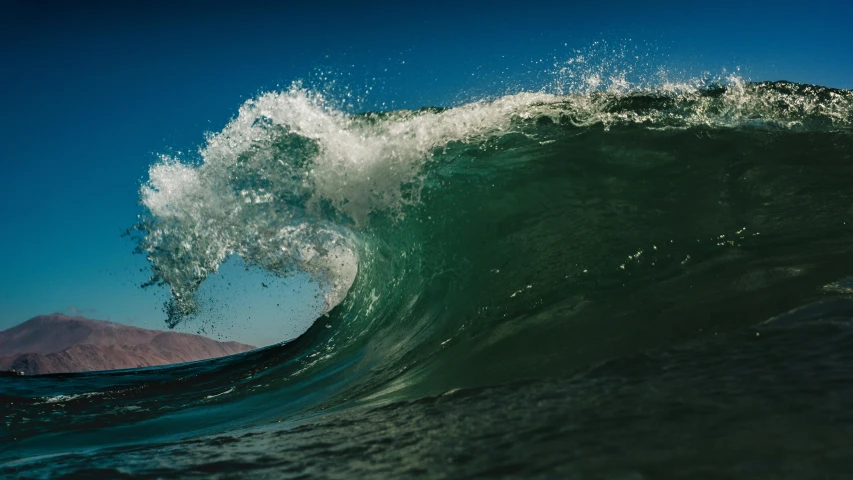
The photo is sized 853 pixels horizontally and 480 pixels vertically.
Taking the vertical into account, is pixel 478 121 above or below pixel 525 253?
above

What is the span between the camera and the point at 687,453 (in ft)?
5.00

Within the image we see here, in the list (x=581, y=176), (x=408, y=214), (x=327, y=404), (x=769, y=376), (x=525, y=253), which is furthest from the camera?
(x=408, y=214)

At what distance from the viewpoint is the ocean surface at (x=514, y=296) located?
1.84m

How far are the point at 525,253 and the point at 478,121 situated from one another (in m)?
1.76

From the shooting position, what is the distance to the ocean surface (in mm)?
1843

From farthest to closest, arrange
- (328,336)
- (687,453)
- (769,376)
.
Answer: (328,336) → (769,376) → (687,453)

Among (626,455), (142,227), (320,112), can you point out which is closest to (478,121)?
(320,112)

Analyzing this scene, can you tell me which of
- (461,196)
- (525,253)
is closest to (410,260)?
(461,196)

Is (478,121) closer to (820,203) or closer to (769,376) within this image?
(820,203)

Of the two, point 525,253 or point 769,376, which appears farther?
point 525,253

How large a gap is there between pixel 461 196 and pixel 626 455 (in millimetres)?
4411

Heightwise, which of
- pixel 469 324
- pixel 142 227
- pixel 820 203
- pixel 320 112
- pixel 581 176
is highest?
pixel 320 112

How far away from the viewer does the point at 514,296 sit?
4.68 m

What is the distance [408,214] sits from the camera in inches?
240
